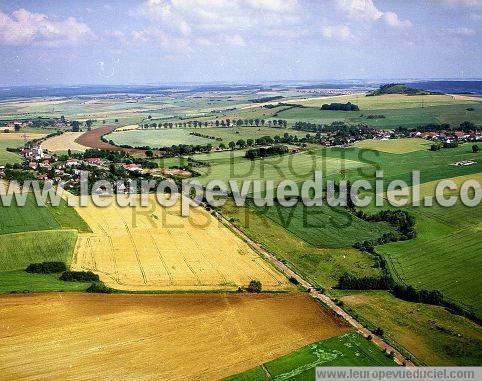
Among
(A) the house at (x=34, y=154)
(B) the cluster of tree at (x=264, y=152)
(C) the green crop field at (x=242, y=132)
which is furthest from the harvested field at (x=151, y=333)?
(C) the green crop field at (x=242, y=132)

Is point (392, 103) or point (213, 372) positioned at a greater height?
point (392, 103)

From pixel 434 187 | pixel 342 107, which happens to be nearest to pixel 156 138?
pixel 342 107

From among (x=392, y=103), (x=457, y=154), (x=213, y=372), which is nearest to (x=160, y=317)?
(x=213, y=372)

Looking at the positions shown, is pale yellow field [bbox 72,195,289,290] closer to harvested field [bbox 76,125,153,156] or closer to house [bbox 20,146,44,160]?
house [bbox 20,146,44,160]

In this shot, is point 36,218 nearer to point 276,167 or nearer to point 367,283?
A: point 367,283

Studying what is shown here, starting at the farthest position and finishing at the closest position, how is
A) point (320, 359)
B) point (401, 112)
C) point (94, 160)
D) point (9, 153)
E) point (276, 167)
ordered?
point (401, 112)
point (9, 153)
point (94, 160)
point (276, 167)
point (320, 359)

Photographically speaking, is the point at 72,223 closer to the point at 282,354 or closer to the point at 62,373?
the point at 62,373
